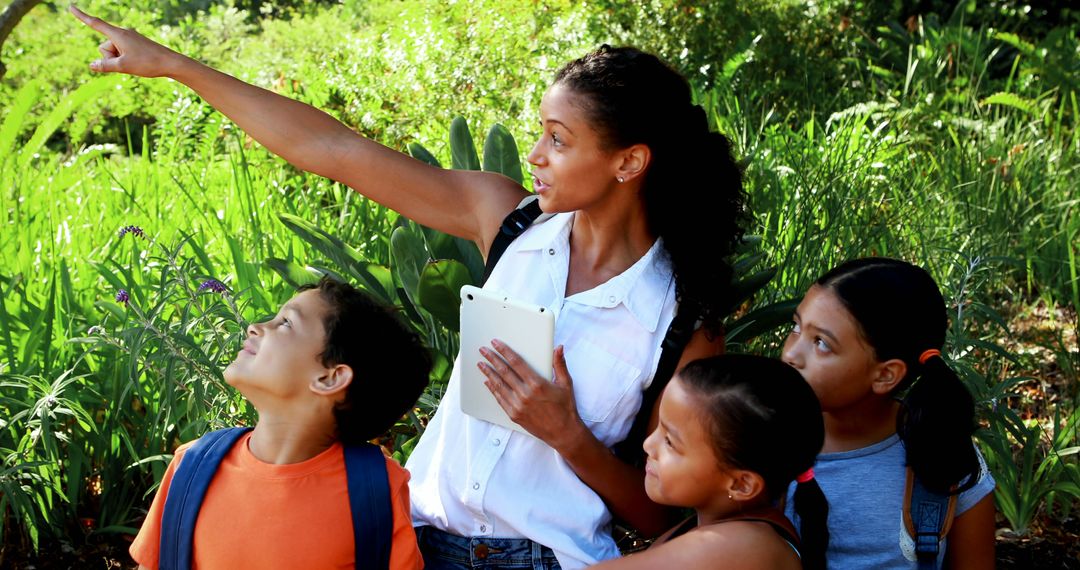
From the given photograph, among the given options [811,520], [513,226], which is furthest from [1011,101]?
[811,520]

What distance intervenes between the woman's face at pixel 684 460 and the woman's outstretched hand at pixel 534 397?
174 mm

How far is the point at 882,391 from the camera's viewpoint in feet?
6.82

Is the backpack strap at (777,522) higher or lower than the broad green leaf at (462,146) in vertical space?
lower

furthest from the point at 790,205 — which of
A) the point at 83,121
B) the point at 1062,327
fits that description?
the point at 83,121

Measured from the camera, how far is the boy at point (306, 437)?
1.88 m

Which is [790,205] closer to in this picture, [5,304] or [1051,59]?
[5,304]

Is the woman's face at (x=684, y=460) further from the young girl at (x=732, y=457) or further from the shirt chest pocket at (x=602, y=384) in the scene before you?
the shirt chest pocket at (x=602, y=384)

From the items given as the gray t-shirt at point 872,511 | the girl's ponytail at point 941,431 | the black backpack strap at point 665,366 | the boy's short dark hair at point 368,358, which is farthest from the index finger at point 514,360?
the girl's ponytail at point 941,431

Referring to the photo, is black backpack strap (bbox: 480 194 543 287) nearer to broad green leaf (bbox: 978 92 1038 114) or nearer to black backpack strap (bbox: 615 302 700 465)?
black backpack strap (bbox: 615 302 700 465)

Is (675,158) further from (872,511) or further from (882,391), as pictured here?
(872,511)

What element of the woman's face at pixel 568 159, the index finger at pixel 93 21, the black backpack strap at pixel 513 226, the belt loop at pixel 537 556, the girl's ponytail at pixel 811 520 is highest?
the index finger at pixel 93 21

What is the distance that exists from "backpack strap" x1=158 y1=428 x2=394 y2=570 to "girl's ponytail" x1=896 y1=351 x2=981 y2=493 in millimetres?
918

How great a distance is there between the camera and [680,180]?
7.17 ft

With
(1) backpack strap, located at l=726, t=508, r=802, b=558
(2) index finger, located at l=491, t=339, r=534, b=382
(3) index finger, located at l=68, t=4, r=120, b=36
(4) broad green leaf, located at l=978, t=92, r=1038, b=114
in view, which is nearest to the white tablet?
(2) index finger, located at l=491, t=339, r=534, b=382
